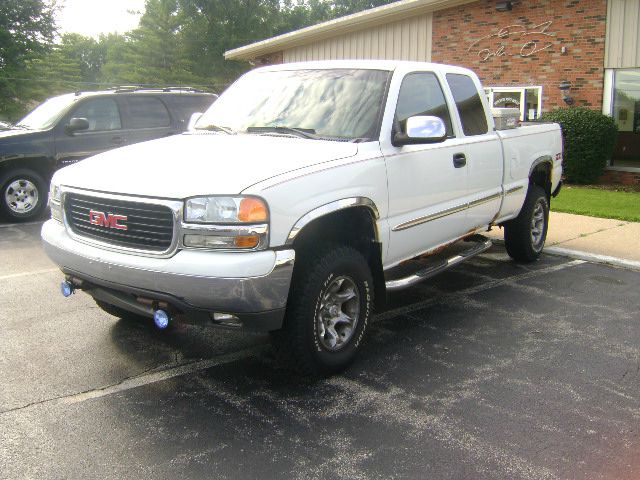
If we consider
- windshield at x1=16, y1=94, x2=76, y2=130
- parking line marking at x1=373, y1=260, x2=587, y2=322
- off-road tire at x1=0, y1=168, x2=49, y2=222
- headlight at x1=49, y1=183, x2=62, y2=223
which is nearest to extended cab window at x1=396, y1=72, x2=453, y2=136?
parking line marking at x1=373, y1=260, x2=587, y2=322

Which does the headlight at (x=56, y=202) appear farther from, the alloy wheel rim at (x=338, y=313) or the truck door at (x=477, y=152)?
the truck door at (x=477, y=152)

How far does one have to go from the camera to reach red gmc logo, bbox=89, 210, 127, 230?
12.6 ft

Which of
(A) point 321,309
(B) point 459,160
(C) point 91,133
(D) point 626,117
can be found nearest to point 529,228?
(B) point 459,160

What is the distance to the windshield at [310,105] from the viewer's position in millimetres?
4621

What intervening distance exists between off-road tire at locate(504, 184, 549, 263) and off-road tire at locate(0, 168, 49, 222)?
7.00 metres

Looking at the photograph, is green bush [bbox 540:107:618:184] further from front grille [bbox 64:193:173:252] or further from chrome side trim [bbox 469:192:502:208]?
front grille [bbox 64:193:173:252]

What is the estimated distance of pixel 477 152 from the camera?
18.5ft

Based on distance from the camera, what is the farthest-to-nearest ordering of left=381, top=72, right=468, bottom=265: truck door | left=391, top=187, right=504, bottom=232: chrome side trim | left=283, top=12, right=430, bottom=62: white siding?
left=283, top=12, right=430, bottom=62: white siding → left=391, top=187, right=504, bottom=232: chrome side trim → left=381, top=72, right=468, bottom=265: truck door

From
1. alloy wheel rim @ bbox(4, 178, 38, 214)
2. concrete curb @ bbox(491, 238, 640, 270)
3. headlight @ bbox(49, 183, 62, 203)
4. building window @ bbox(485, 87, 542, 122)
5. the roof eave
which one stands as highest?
the roof eave

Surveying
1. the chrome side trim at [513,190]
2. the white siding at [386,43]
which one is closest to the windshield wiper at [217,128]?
the chrome side trim at [513,190]

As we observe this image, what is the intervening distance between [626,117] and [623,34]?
1.82 m

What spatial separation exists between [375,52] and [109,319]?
1446 centimetres

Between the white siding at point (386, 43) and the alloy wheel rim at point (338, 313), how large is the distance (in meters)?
13.7

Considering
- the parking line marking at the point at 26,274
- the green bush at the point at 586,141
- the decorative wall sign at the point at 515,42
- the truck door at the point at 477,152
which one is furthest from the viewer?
the decorative wall sign at the point at 515,42
